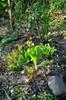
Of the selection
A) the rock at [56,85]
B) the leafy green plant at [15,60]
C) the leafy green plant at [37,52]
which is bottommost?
the rock at [56,85]

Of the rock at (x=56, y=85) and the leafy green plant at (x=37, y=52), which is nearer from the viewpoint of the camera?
the rock at (x=56, y=85)

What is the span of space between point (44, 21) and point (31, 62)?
1641 millimetres

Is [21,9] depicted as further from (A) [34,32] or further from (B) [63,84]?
(B) [63,84]

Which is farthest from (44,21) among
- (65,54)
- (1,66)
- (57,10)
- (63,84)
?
(57,10)

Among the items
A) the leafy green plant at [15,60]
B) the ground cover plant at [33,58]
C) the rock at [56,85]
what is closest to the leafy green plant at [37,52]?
the ground cover plant at [33,58]

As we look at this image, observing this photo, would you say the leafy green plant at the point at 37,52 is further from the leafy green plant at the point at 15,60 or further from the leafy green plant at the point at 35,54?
the leafy green plant at the point at 15,60

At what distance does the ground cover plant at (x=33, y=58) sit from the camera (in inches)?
268

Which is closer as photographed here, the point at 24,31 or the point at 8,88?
the point at 8,88

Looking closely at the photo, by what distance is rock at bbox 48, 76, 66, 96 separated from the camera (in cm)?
665

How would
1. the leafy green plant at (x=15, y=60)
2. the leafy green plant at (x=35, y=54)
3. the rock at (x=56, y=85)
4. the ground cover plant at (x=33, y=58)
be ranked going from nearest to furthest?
the rock at (x=56, y=85) < the ground cover plant at (x=33, y=58) < the leafy green plant at (x=35, y=54) < the leafy green plant at (x=15, y=60)

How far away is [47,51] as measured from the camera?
25.6 ft

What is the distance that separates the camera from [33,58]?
741cm

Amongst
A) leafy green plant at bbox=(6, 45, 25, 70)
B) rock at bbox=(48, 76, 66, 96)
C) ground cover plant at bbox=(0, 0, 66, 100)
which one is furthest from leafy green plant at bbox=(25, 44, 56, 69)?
rock at bbox=(48, 76, 66, 96)

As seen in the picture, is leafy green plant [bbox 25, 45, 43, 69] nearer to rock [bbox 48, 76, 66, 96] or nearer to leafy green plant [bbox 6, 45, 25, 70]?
leafy green plant [bbox 6, 45, 25, 70]
